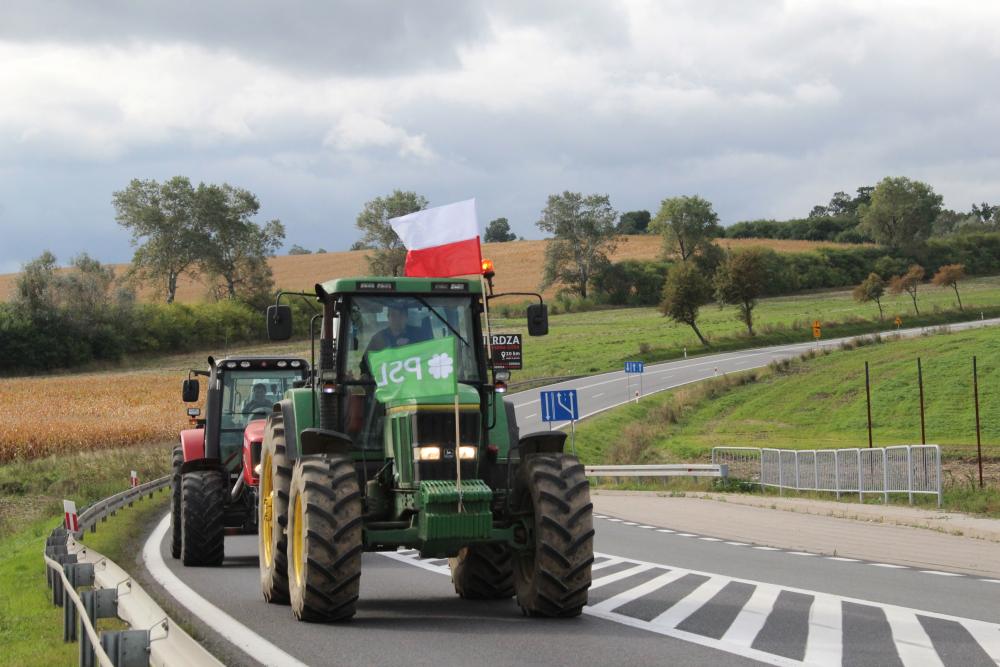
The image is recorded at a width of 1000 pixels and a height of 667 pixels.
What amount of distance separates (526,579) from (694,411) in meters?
37.0

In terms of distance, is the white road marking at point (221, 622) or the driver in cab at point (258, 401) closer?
the white road marking at point (221, 622)

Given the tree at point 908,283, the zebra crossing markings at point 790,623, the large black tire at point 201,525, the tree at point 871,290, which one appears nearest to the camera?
the zebra crossing markings at point 790,623

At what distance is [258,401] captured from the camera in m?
15.0

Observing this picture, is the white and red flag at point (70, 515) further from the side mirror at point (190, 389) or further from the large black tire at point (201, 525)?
the side mirror at point (190, 389)

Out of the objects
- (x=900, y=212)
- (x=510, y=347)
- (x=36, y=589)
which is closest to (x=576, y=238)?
(x=900, y=212)

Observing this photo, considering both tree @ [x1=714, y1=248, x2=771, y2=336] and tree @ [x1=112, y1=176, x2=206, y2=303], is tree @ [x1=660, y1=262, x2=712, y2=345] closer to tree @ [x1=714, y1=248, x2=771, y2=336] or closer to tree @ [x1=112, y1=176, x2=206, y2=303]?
tree @ [x1=714, y1=248, x2=771, y2=336]

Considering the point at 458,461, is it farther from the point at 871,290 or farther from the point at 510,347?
the point at 871,290

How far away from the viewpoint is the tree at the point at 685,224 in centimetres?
11694

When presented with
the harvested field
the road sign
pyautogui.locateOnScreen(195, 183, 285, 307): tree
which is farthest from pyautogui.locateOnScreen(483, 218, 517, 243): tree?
the road sign

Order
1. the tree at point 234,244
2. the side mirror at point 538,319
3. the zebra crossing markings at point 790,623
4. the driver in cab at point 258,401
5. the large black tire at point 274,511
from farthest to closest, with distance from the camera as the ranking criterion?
the tree at point 234,244 < the driver in cab at point 258,401 < the side mirror at point 538,319 < the large black tire at point 274,511 < the zebra crossing markings at point 790,623

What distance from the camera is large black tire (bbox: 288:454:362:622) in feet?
24.8

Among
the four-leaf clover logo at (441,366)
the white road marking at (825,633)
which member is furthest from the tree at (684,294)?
the four-leaf clover logo at (441,366)

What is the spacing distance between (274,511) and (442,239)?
3.61 metres

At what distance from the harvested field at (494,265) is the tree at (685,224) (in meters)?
2.73
